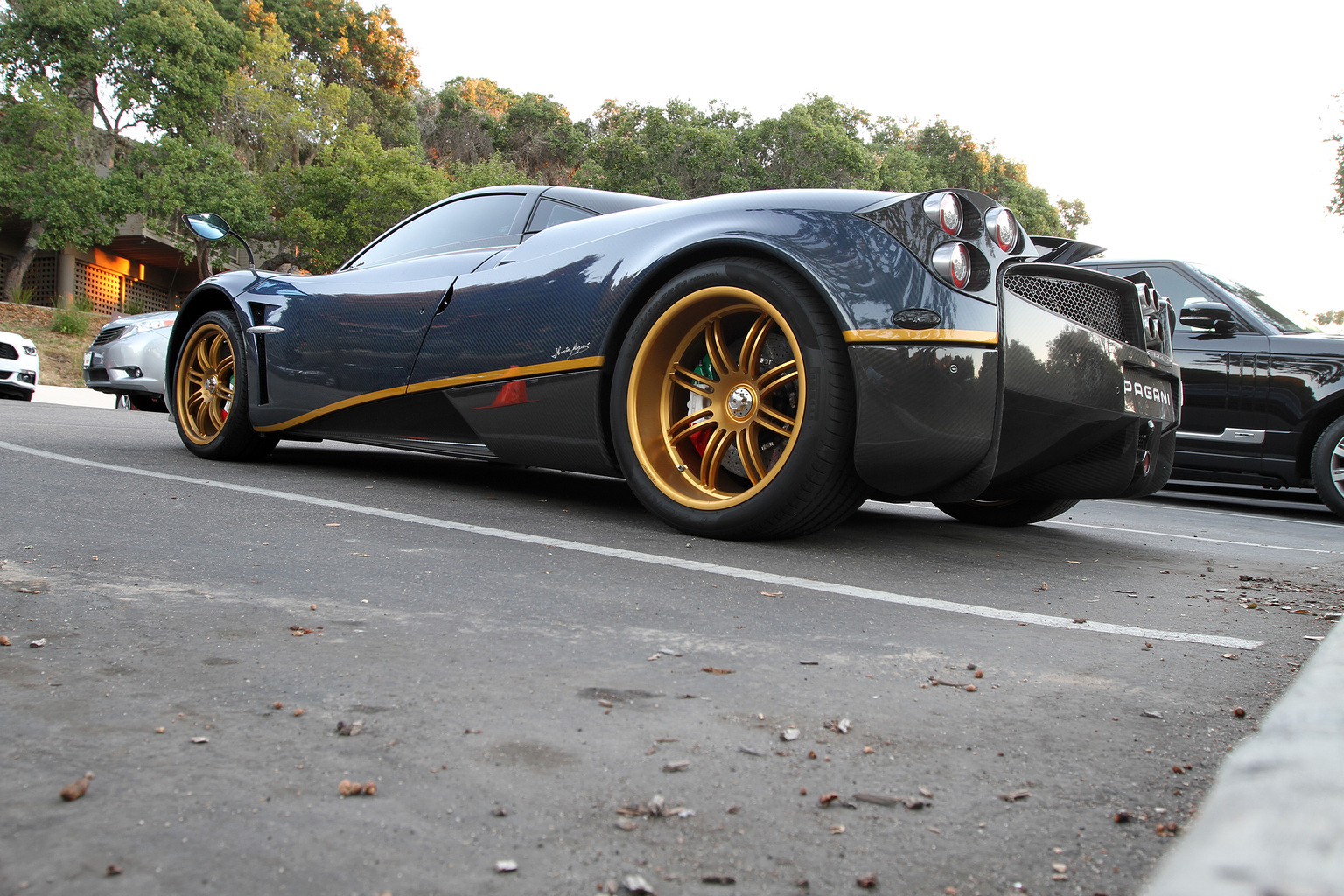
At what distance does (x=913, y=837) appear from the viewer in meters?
1.25

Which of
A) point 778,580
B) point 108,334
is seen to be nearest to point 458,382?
point 778,580

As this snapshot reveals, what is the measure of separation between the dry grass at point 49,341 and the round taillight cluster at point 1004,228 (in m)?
21.5

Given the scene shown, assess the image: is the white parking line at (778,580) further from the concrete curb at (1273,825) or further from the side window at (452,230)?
the concrete curb at (1273,825)

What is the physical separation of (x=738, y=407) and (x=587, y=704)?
74.8 inches

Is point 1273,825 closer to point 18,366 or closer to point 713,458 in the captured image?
point 713,458

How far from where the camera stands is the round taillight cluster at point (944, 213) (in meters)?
3.15

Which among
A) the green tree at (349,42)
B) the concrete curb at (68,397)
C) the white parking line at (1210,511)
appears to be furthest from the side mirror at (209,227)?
the green tree at (349,42)

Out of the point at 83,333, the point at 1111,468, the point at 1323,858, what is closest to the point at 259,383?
the point at 1111,468

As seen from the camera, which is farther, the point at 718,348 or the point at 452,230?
the point at 452,230

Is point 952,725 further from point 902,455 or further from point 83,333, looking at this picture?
point 83,333

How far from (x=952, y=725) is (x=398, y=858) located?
0.92m

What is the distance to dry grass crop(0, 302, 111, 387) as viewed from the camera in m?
21.5
